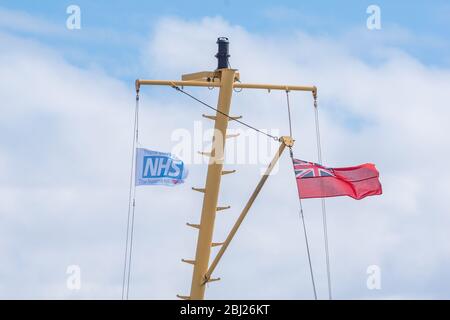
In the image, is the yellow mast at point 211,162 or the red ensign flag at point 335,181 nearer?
the red ensign flag at point 335,181

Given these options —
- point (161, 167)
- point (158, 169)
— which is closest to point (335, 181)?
point (161, 167)

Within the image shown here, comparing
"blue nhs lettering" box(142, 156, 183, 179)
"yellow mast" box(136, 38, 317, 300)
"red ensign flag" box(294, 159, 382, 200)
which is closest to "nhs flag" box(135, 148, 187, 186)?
"blue nhs lettering" box(142, 156, 183, 179)

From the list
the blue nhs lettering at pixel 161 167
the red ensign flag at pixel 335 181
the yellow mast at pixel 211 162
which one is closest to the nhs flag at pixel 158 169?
the blue nhs lettering at pixel 161 167

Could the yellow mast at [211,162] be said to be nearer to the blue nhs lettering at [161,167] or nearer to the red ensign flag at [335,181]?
the blue nhs lettering at [161,167]

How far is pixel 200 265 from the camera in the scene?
51406 millimetres

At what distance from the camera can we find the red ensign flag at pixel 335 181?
49.6 metres

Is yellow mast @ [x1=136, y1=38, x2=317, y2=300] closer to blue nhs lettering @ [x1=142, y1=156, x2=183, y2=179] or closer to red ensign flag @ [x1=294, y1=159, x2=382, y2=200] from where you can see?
blue nhs lettering @ [x1=142, y1=156, x2=183, y2=179]

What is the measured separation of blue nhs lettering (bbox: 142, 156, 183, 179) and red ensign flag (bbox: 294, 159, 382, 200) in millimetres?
4770

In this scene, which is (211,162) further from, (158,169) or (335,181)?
(335,181)

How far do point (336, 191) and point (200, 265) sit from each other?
20.8 ft

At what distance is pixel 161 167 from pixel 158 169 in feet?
0.51
